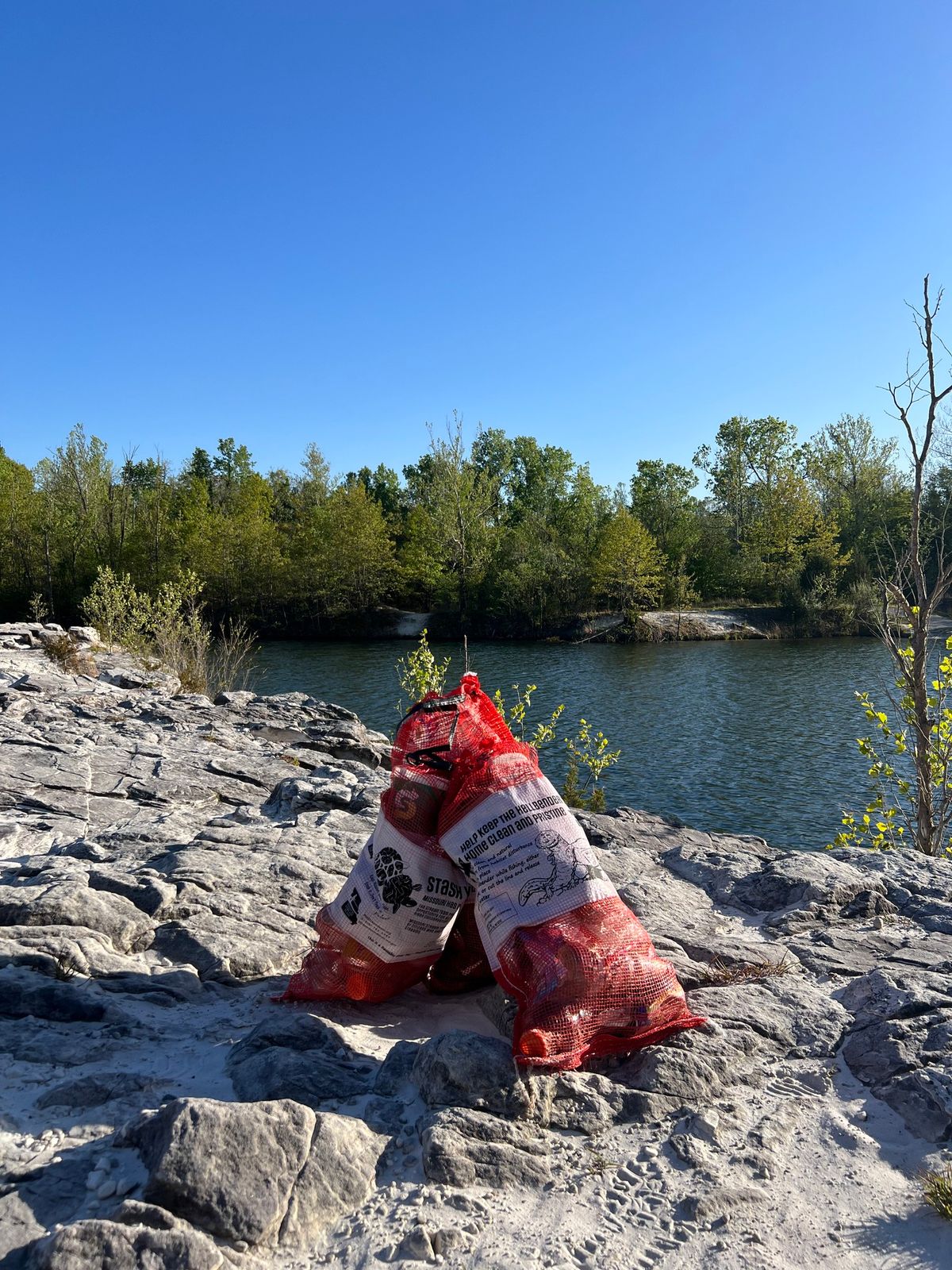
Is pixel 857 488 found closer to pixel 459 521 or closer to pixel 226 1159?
pixel 459 521

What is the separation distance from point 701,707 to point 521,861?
20.6 metres

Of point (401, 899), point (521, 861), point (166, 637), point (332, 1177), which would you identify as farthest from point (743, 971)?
point (166, 637)

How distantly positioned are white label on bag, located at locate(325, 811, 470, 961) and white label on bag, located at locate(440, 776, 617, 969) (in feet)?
0.51

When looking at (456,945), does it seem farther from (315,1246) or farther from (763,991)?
(315,1246)

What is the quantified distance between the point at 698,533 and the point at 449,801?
182 feet

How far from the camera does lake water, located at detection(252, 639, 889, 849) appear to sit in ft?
46.1

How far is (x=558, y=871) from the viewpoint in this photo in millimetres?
3369

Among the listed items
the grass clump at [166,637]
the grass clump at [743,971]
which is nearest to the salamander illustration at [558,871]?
the grass clump at [743,971]

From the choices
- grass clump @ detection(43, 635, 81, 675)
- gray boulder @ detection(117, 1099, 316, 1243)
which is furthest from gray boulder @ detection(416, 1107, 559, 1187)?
grass clump @ detection(43, 635, 81, 675)

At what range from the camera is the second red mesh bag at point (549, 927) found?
3.11 meters

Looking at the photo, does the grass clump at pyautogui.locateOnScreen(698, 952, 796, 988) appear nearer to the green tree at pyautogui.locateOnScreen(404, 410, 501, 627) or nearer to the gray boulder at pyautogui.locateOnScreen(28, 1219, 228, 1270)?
the gray boulder at pyautogui.locateOnScreen(28, 1219, 228, 1270)

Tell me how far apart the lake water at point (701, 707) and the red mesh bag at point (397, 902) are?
952cm

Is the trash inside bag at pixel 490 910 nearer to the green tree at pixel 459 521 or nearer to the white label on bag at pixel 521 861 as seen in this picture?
the white label on bag at pixel 521 861

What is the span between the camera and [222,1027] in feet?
11.8
